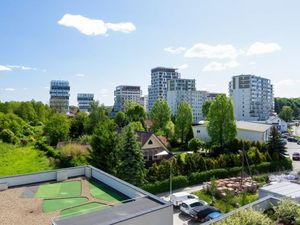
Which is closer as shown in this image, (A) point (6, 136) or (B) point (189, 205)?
(B) point (189, 205)

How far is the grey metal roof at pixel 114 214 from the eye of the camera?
977 cm

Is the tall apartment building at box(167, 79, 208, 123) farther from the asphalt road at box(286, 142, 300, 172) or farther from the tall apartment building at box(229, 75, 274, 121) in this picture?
the asphalt road at box(286, 142, 300, 172)

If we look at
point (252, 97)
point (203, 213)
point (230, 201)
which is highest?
point (252, 97)

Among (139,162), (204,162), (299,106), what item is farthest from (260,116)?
(139,162)

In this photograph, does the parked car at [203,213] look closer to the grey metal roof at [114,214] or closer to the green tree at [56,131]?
the grey metal roof at [114,214]

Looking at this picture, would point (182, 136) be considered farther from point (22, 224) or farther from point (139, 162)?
point (22, 224)

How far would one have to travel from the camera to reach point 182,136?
4906 centimetres

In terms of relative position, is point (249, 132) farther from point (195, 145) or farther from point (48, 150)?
point (48, 150)

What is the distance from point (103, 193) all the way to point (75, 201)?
5.18 ft

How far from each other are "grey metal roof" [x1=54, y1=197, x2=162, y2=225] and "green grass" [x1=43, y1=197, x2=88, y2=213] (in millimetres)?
2602

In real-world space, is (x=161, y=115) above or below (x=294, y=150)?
above

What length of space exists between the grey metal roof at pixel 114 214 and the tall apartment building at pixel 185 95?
329 feet

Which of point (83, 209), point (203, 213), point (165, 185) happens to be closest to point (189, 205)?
point (203, 213)

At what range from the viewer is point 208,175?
1181 inches
